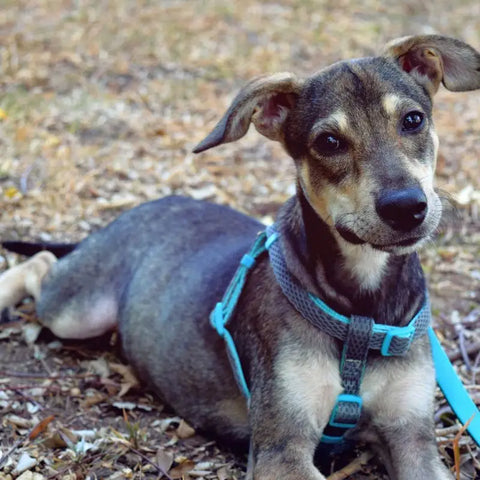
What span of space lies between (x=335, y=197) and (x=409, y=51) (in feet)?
3.02

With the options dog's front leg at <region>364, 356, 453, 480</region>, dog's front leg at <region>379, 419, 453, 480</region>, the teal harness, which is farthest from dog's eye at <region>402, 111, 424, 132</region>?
dog's front leg at <region>379, 419, 453, 480</region>

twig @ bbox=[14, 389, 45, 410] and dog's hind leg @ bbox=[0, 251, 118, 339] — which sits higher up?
dog's hind leg @ bbox=[0, 251, 118, 339]

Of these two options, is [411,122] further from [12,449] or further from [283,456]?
[12,449]

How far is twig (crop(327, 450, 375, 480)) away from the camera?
153 inches

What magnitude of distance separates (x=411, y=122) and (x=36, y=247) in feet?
11.6

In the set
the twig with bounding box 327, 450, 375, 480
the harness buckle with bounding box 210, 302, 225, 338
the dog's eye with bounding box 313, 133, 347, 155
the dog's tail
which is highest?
the dog's eye with bounding box 313, 133, 347, 155

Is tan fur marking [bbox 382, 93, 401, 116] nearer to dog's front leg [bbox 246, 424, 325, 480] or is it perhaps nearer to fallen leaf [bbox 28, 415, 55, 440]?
dog's front leg [bbox 246, 424, 325, 480]

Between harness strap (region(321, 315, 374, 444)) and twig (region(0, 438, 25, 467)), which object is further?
twig (region(0, 438, 25, 467))

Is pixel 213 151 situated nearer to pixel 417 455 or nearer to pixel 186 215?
pixel 186 215

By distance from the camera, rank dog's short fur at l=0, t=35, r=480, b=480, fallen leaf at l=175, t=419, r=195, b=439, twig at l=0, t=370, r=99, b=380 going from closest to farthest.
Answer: dog's short fur at l=0, t=35, r=480, b=480 < fallen leaf at l=175, t=419, r=195, b=439 < twig at l=0, t=370, r=99, b=380

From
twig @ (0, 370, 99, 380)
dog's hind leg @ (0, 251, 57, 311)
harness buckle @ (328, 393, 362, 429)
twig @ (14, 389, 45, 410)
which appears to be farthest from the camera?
dog's hind leg @ (0, 251, 57, 311)

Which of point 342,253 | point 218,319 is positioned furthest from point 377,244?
point 218,319

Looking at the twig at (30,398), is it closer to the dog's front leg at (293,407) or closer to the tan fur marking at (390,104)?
the dog's front leg at (293,407)

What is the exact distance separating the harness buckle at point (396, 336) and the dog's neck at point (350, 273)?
0.10 meters
